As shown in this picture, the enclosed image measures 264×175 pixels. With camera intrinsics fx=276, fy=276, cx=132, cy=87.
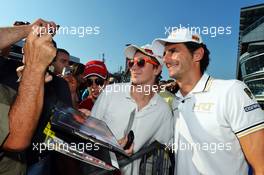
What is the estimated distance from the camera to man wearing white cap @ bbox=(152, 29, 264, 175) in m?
2.25

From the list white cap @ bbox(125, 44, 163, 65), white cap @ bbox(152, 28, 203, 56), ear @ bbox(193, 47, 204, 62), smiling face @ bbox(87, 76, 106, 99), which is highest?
white cap @ bbox(152, 28, 203, 56)

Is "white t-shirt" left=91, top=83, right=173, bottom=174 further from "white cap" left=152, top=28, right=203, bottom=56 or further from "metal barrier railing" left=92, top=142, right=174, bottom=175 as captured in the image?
"white cap" left=152, top=28, right=203, bottom=56

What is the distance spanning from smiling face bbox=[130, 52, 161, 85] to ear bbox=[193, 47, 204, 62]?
2.31 feet

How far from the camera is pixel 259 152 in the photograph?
7.25ft

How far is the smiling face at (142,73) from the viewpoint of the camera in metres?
3.47

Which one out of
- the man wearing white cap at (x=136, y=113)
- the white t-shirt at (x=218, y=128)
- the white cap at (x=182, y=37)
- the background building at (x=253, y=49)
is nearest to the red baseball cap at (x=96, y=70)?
the man wearing white cap at (x=136, y=113)

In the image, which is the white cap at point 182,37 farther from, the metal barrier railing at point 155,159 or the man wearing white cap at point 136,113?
the metal barrier railing at point 155,159

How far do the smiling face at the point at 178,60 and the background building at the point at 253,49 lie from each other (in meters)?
45.2

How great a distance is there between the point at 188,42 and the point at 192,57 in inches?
6.8

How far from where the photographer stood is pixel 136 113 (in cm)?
315

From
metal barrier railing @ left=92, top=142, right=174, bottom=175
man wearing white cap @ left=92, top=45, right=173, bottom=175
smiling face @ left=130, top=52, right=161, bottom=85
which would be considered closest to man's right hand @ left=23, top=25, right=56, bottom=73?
metal barrier railing @ left=92, top=142, right=174, bottom=175

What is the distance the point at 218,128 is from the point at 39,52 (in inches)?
66.6

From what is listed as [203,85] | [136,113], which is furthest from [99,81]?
[203,85]

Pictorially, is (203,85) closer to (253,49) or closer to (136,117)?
(136,117)
